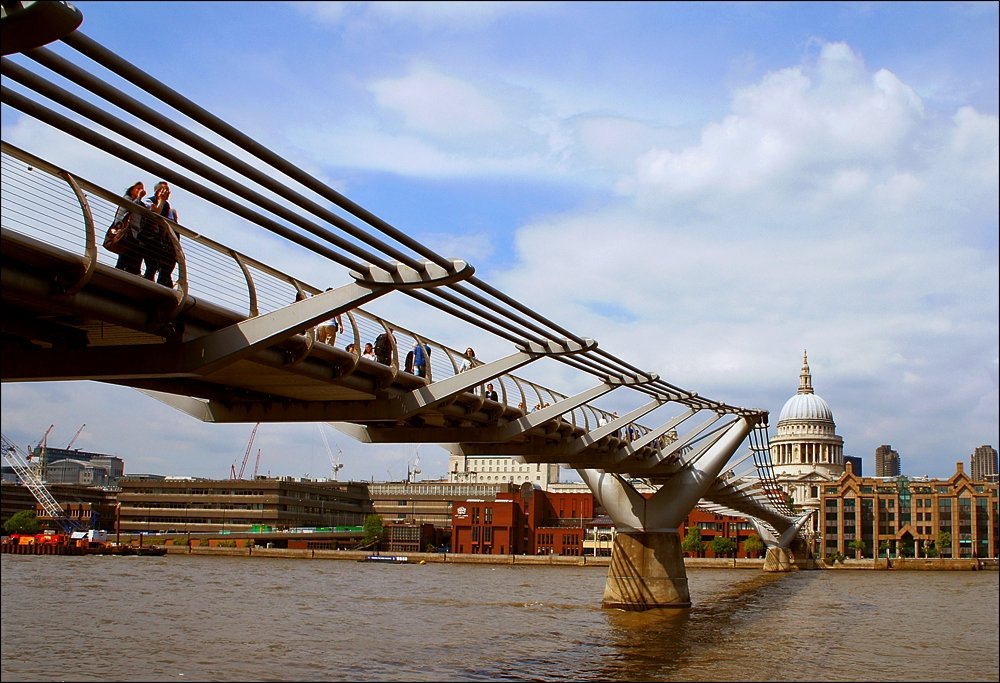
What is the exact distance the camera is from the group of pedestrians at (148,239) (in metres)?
10.2

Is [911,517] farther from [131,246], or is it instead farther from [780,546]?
[131,246]

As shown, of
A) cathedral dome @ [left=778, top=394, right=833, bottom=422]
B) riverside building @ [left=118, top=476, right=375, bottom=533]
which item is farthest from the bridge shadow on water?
cathedral dome @ [left=778, top=394, right=833, bottom=422]

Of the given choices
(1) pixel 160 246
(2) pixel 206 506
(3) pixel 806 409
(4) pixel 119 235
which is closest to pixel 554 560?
(2) pixel 206 506

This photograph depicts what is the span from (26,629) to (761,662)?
577 inches

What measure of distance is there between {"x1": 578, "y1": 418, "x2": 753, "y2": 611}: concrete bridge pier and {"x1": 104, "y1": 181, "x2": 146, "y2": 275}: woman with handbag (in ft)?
69.8

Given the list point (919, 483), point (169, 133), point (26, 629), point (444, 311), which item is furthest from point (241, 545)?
point (169, 133)

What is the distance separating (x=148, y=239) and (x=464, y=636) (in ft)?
49.5

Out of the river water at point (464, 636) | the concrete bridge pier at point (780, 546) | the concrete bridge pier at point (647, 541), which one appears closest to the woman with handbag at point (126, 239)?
the river water at point (464, 636)

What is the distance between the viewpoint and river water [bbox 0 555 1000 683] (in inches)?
710

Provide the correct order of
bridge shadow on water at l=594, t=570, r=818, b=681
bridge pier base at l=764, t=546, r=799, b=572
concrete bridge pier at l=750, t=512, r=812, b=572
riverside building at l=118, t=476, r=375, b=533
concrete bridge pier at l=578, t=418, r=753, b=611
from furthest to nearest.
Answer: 1. riverside building at l=118, t=476, r=375, b=533
2. bridge pier base at l=764, t=546, r=799, b=572
3. concrete bridge pier at l=750, t=512, r=812, b=572
4. concrete bridge pier at l=578, t=418, r=753, b=611
5. bridge shadow on water at l=594, t=570, r=818, b=681

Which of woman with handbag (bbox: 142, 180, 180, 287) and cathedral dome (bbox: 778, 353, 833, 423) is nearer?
woman with handbag (bbox: 142, 180, 180, 287)

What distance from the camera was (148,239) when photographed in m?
10.5

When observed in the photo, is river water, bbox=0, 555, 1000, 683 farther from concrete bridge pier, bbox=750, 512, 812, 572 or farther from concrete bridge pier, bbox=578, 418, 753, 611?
concrete bridge pier, bbox=750, 512, 812, 572

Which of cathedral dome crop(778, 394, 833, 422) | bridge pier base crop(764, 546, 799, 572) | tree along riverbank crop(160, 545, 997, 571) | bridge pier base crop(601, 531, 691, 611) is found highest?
cathedral dome crop(778, 394, 833, 422)
